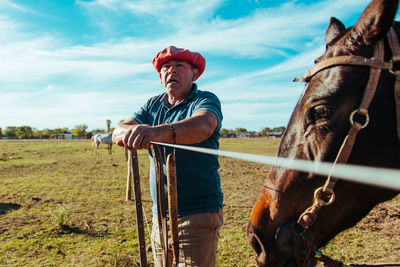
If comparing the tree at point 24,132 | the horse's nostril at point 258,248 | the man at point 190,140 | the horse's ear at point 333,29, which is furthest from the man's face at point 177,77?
the tree at point 24,132

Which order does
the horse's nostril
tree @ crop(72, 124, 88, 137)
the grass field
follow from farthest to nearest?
tree @ crop(72, 124, 88, 137)
the grass field
the horse's nostril

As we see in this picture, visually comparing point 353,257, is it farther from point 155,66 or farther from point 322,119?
point 155,66

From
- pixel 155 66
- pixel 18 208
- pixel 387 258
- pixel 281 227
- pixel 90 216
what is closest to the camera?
pixel 281 227

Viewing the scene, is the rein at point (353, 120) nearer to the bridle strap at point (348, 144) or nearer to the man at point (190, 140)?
the bridle strap at point (348, 144)

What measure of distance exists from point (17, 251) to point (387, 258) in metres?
6.29

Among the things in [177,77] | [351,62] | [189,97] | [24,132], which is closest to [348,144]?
[351,62]

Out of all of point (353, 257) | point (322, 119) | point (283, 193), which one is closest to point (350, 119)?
point (322, 119)

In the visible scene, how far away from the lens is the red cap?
8.59ft

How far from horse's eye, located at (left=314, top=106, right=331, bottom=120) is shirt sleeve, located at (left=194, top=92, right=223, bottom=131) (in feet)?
2.96

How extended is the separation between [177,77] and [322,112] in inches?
60.5

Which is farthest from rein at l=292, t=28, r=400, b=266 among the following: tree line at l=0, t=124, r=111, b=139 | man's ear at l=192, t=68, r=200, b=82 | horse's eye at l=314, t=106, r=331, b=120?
tree line at l=0, t=124, r=111, b=139

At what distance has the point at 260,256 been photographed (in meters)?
1.57

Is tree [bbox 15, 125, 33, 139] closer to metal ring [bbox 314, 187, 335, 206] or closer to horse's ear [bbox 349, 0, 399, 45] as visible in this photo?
metal ring [bbox 314, 187, 335, 206]

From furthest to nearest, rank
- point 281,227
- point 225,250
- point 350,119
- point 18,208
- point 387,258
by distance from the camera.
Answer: point 18,208 → point 225,250 → point 387,258 → point 281,227 → point 350,119
